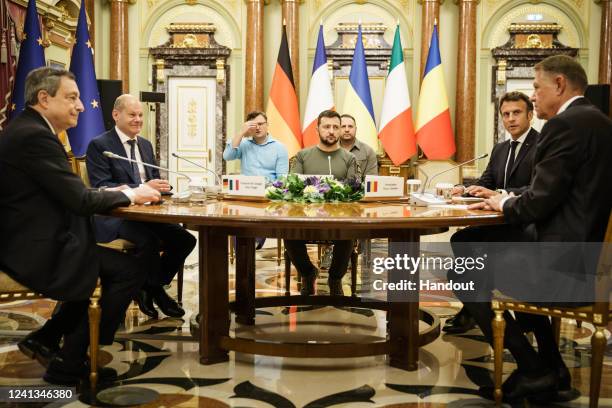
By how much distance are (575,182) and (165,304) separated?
2.43m

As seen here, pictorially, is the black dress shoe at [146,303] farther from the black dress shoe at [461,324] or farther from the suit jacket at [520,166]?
the suit jacket at [520,166]

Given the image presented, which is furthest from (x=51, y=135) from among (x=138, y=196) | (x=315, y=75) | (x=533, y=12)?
(x=533, y=12)

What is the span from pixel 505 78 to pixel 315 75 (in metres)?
2.91

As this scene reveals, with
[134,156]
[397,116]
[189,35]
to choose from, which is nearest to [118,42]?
[189,35]

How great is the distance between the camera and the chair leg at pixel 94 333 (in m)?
2.64

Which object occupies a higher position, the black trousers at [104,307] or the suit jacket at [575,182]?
the suit jacket at [575,182]

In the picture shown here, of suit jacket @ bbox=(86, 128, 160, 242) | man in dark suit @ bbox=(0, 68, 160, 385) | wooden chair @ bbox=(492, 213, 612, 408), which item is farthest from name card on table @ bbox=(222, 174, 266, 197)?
wooden chair @ bbox=(492, 213, 612, 408)

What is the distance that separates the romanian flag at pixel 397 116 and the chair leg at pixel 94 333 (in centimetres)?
617

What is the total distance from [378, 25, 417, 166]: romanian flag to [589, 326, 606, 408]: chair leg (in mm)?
6184

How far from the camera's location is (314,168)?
182 inches

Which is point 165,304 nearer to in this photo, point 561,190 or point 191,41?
point 561,190

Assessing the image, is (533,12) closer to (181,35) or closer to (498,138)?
(498,138)

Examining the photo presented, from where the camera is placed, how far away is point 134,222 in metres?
3.62

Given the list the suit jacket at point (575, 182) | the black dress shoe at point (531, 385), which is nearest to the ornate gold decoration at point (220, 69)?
the suit jacket at point (575, 182)
